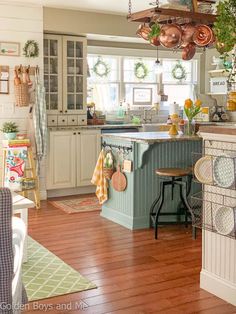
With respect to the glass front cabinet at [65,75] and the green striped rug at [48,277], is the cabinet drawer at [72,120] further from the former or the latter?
the green striped rug at [48,277]

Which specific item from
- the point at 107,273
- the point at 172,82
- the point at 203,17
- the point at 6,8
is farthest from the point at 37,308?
the point at 172,82

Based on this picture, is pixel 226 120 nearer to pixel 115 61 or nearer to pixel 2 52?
pixel 115 61

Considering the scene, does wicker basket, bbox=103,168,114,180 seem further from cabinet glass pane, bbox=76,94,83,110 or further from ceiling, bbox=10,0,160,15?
ceiling, bbox=10,0,160,15

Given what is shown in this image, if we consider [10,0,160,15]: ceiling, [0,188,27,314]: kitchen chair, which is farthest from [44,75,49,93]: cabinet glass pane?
[0,188,27,314]: kitchen chair

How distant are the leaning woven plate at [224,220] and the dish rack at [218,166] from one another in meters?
0.17

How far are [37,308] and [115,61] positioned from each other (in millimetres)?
5747

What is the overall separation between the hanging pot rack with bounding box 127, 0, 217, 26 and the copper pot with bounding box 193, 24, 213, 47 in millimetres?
54

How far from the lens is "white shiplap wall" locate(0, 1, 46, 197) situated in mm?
6270

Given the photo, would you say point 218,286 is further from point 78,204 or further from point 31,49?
point 31,49

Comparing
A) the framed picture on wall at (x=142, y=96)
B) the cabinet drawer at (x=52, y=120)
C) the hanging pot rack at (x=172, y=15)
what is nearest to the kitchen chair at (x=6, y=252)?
the hanging pot rack at (x=172, y=15)

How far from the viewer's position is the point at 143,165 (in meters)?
5.06

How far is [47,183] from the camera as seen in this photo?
6.73 metres

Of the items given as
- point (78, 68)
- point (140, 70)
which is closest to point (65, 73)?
point (78, 68)

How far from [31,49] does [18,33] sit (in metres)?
0.26
